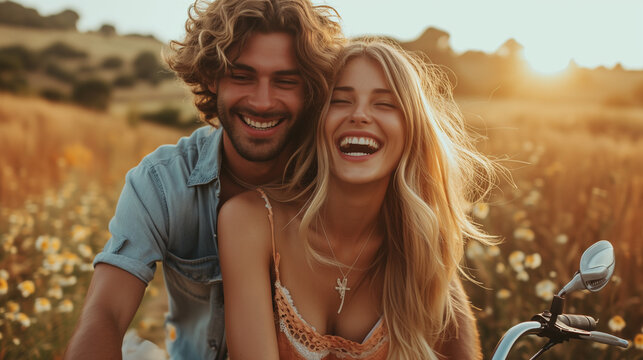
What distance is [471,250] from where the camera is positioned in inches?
162

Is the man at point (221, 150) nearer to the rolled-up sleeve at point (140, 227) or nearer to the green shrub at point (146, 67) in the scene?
the rolled-up sleeve at point (140, 227)

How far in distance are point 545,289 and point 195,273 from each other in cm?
212

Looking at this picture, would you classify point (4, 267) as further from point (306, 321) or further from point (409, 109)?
point (409, 109)

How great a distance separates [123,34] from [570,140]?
19.6 metres

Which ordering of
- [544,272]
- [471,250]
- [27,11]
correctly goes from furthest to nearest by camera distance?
[27,11], [471,250], [544,272]

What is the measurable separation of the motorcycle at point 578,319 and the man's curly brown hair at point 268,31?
4.66ft

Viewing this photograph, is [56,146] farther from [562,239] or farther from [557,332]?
[557,332]

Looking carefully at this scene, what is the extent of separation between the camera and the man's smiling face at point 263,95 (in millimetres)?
2934

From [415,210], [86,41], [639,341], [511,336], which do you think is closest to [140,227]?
[415,210]

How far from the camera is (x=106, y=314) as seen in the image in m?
2.49

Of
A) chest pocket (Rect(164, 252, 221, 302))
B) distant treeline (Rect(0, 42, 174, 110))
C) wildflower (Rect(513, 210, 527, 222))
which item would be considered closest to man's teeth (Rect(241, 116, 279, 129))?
chest pocket (Rect(164, 252, 221, 302))

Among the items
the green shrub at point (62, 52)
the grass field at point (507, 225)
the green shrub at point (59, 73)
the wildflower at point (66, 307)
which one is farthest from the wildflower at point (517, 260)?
the green shrub at point (62, 52)

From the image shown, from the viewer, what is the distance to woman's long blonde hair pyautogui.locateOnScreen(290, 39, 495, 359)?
2639mm

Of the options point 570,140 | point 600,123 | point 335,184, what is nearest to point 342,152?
point 335,184
